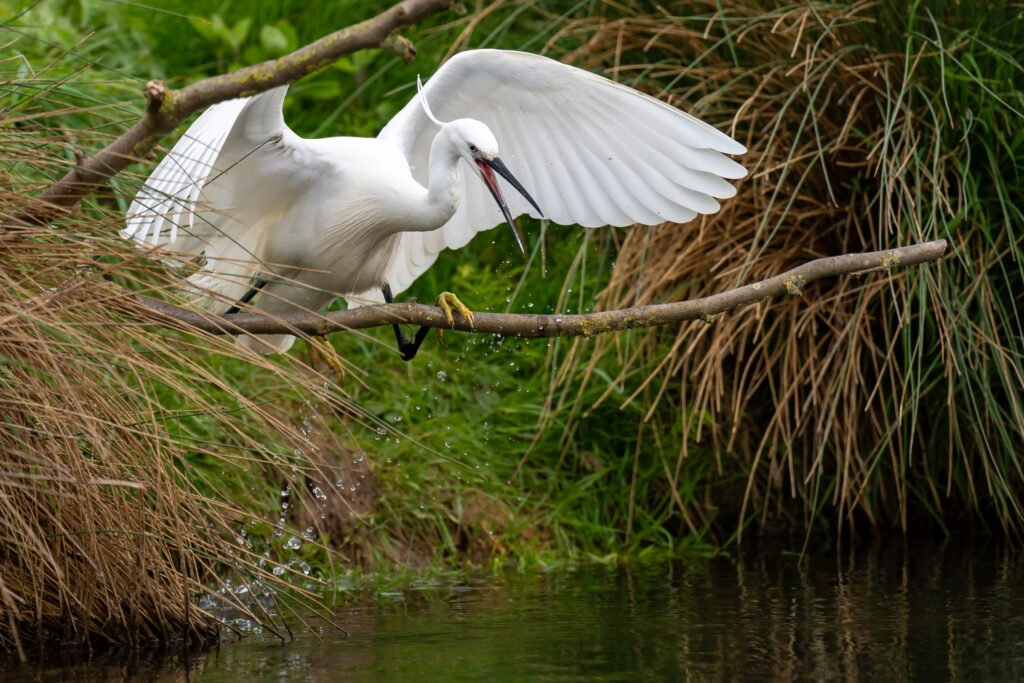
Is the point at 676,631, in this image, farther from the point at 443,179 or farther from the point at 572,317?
the point at 443,179

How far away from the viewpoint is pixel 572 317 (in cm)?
247

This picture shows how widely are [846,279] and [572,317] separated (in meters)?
1.56

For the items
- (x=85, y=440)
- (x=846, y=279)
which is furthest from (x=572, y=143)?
(x=85, y=440)

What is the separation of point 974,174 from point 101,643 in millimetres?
2647

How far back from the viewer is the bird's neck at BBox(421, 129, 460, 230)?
2.95 meters

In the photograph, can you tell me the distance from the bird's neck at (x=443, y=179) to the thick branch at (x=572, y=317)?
1.63 ft

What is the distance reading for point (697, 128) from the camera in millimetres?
2871

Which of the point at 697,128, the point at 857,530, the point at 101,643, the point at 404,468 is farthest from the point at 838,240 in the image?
the point at 101,643

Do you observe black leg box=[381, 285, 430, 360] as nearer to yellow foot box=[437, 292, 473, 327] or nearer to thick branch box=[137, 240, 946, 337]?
yellow foot box=[437, 292, 473, 327]

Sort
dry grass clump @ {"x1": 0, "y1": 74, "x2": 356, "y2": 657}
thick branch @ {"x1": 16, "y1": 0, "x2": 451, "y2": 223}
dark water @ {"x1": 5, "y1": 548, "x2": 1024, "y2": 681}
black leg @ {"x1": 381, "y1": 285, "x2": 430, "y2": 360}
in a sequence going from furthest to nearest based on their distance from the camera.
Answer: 1. black leg @ {"x1": 381, "y1": 285, "x2": 430, "y2": 360}
2. dark water @ {"x1": 5, "y1": 548, "x2": 1024, "y2": 681}
3. dry grass clump @ {"x1": 0, "y1": 74, "x2": 356, "y2": 657}
4. thick branch @ {"x1": 16, "y1": 0, "x2": 451, "y2": 223}

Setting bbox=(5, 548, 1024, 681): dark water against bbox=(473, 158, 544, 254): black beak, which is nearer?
bbox=(5, 548, 1024, 681): dark water

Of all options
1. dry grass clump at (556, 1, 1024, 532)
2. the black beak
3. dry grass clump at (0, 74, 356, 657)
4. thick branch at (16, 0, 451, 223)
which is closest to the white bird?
the black beak

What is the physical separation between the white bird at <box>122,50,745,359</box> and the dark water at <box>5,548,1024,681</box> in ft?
2.32

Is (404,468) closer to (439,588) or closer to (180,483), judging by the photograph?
(439,588)
